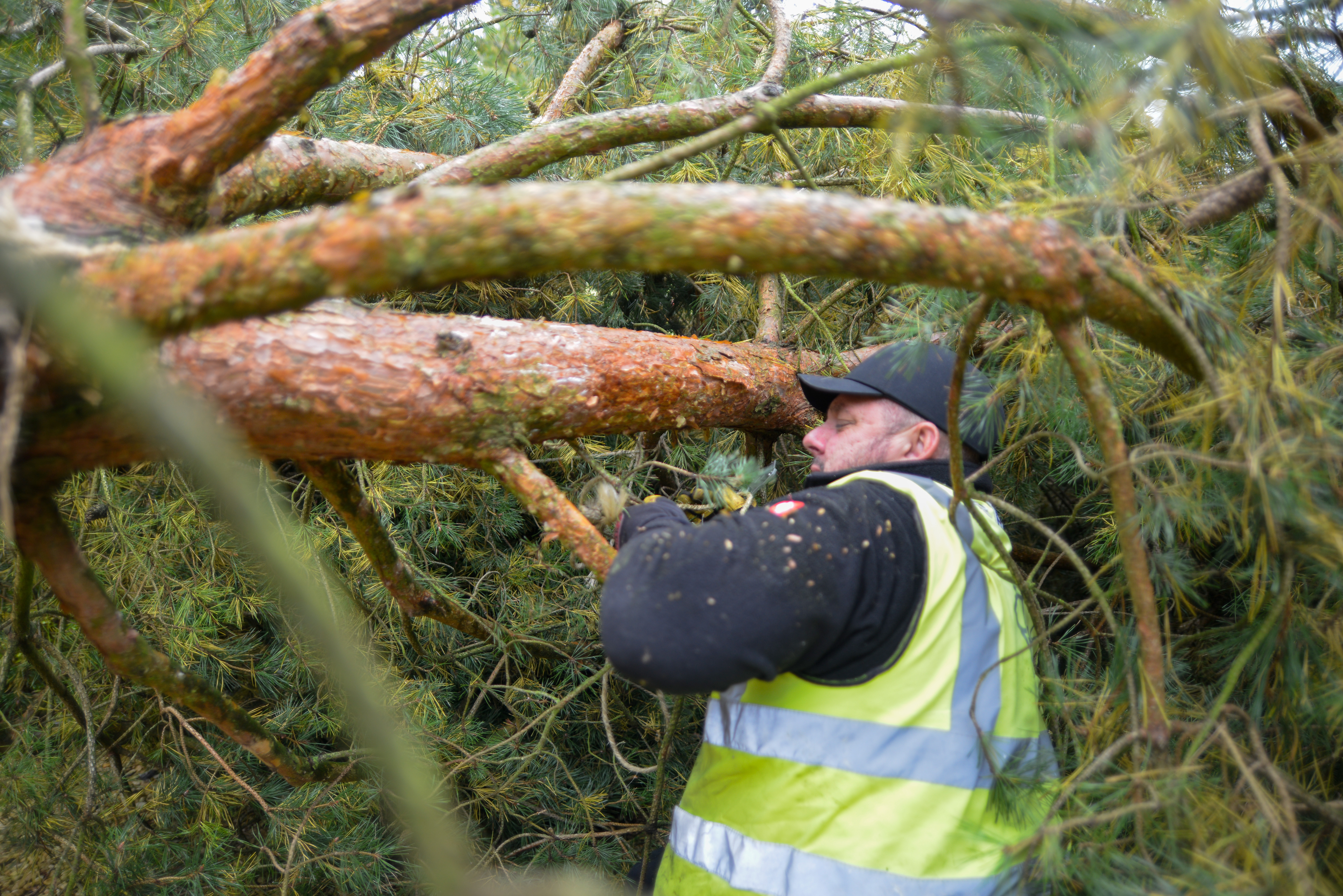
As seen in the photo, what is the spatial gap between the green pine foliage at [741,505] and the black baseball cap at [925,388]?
67 mm

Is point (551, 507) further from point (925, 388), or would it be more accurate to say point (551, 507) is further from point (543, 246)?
point (925, 388)

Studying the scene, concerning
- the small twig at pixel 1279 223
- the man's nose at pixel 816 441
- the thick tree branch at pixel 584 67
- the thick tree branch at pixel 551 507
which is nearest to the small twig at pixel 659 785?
the thick tree branch at pixel 551 507

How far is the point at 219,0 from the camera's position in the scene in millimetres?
2203

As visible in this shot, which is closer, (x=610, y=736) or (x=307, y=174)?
(x=307, y=174)

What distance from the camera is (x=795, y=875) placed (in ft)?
4.23

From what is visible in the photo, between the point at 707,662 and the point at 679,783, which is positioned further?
the point at 679,783

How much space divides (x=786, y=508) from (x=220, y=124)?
1053 mm

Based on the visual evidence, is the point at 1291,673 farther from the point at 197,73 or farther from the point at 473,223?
the point at 197,73

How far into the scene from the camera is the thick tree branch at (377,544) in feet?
4.70

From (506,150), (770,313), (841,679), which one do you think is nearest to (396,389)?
(506,150)

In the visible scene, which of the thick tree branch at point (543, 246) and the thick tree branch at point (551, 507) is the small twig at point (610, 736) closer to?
the thick tree branch at point (551, 507)

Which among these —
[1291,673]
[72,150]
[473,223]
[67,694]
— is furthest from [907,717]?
[67,694]

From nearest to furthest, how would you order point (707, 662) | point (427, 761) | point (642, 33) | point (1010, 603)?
point (707, 662) → point (1010, 603) → point (427, 761) → point (642, 33)

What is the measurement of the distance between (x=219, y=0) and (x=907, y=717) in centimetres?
266
